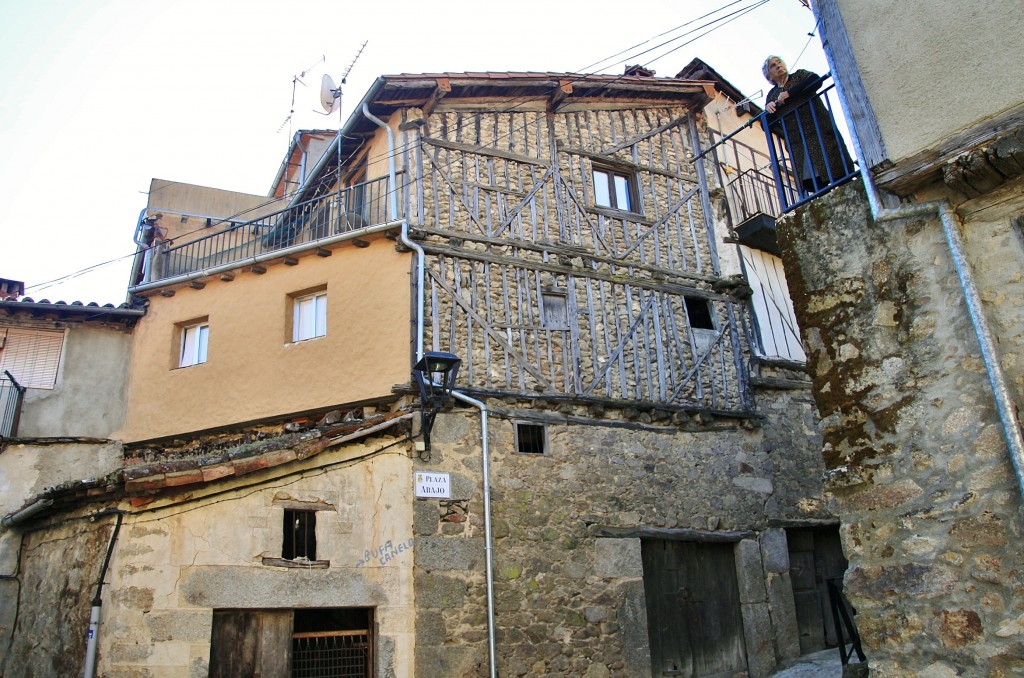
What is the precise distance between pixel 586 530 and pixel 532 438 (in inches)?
48.9

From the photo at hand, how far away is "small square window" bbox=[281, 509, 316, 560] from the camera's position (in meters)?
7.82

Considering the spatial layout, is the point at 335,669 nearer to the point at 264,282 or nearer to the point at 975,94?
the point at 264,282

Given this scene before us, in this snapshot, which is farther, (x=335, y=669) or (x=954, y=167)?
(x=335, y=669)

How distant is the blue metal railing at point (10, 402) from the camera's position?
34.3 feet

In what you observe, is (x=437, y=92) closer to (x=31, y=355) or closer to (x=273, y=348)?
(x=273, y=348)

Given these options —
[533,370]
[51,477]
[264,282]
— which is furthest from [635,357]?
[51,477]

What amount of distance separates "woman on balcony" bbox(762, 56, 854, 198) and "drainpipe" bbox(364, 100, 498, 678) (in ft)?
15.1

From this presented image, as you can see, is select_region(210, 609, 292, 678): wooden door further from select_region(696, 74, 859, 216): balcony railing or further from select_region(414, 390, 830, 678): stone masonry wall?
select_region(696, 74, 859, 216): balcony railing

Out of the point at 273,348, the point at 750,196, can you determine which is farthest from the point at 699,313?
the point at 273,348

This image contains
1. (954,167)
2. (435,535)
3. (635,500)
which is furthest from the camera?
(635,500)

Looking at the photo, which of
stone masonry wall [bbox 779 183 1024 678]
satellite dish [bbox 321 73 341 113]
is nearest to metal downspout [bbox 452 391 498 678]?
stone masonry wall [bbox 779 183 1024 678]

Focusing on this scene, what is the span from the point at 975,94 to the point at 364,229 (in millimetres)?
6805

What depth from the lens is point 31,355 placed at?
36.4ft

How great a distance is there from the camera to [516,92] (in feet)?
36.8
